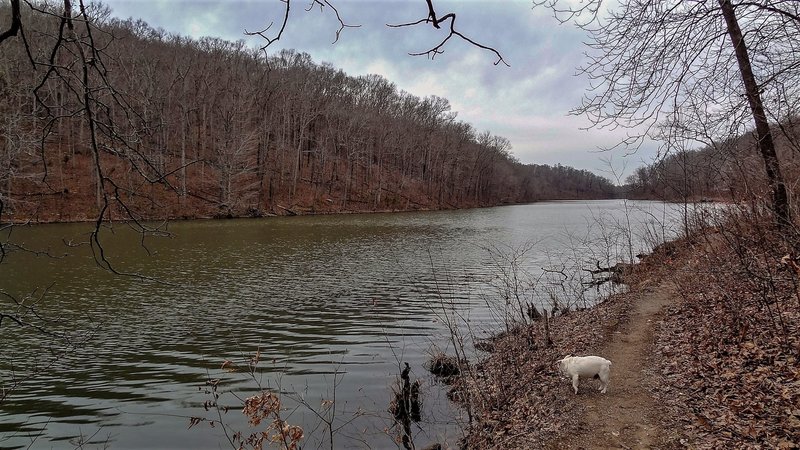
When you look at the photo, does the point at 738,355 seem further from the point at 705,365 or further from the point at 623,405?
the point at 623,405

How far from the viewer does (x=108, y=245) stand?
2639 cm

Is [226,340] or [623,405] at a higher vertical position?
[623,405]

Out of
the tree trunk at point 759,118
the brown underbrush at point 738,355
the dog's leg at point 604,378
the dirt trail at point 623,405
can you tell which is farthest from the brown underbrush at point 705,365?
the dog's leg at point 604,378

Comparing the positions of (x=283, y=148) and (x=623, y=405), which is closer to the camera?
(x=623, y=405)

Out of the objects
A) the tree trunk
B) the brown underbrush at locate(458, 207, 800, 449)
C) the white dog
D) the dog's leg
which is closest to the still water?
the brown underbrush at locate(458, 207, 800, 449)

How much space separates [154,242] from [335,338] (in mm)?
20916

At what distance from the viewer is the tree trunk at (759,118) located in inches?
254

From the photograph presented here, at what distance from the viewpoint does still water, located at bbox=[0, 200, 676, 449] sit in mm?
7629

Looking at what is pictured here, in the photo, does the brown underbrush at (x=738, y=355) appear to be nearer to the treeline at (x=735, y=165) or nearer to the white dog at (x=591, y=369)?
the treeline at (x=735, y=165)

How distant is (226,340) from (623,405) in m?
9.14

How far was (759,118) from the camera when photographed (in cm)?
705

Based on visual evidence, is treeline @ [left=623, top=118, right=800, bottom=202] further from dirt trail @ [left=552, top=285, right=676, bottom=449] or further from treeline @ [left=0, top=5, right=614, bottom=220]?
treeline @ [left=0, top=5, right=614, bottom=220]

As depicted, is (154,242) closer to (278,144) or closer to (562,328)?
(562,328)

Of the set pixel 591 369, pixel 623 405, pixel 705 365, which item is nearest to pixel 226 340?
pixel 591 369
